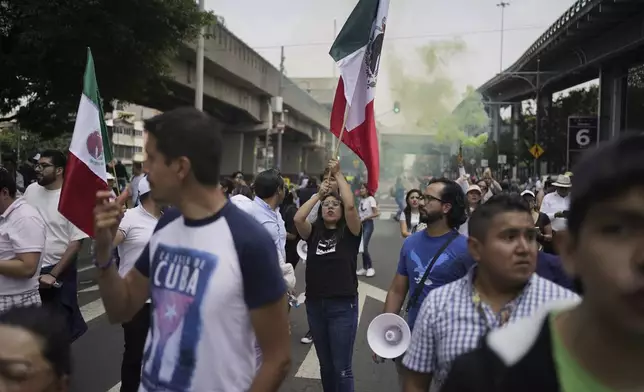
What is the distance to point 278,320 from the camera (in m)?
2.44

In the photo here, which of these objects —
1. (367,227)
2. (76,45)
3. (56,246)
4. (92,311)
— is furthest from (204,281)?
(76,45)

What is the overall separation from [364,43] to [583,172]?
16.6ft

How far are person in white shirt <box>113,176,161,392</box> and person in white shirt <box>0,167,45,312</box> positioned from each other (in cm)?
50

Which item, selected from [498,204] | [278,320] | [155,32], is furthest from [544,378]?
[155,32]

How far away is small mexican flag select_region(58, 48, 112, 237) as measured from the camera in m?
4.20

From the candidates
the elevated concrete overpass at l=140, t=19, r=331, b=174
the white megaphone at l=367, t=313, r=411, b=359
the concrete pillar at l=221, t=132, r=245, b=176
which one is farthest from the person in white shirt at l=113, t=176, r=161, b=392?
the concrete pillar at l=221, t=132, r=245, b=176

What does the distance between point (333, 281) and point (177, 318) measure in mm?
2744

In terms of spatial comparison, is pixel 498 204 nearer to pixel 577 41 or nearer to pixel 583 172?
pixel 583 172

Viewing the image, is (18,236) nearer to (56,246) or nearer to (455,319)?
(56,246)

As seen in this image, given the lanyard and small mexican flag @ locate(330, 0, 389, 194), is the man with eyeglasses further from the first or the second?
small mexican flag @ locate(330, 0, 389, 194)

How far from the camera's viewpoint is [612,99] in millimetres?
33375

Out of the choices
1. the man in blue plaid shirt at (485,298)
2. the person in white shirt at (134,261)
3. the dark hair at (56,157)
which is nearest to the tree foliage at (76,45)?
the dark hair at (56,157)

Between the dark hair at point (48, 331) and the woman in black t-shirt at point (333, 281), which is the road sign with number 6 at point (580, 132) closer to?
the woman in black t-shirt at point (333, 281)

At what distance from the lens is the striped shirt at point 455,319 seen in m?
2.70
